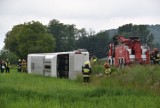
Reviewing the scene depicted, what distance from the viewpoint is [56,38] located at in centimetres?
11750

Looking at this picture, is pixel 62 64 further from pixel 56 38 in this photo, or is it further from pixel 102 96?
pixel 56 38

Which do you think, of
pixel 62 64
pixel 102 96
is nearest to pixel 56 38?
pixel 62 64

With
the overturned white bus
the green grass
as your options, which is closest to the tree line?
the overturned white bus

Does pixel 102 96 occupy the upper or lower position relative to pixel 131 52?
lower

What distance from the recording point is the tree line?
269 ft

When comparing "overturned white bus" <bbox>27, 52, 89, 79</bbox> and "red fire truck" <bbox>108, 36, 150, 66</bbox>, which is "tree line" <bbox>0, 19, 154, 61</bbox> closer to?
"overturned white bus" <bbox>27, 52, 89, 79</bbox>

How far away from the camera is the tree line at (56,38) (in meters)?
82.1

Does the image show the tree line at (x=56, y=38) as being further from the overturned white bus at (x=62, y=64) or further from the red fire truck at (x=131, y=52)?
the red fire truck at (x=131, y=52)

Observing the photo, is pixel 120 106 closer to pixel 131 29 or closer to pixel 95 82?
pixel 95 82

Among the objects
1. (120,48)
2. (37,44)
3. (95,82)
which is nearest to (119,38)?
(120,48)

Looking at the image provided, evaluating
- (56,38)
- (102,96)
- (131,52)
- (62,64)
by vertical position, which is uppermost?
(56,38)

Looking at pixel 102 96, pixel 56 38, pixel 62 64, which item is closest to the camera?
pixel 102 96

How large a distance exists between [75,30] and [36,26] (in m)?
40.0

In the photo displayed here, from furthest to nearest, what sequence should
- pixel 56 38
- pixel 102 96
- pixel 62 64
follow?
pixel 56 38 → pixel 62 64 → pixel 102 96
